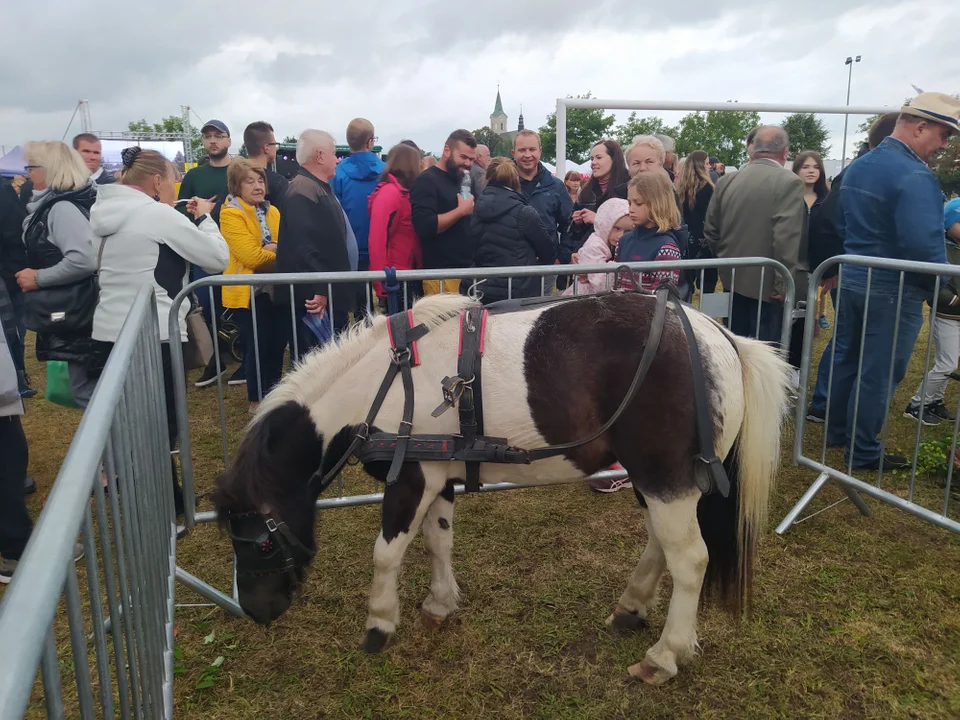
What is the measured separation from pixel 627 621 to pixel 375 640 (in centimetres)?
110

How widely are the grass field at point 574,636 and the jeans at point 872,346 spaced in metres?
0.51

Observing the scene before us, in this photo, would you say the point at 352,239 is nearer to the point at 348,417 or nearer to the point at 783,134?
the point at 348,417

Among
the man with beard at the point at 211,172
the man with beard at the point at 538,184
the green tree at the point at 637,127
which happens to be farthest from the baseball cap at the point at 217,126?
the green tree at the point at 637,127

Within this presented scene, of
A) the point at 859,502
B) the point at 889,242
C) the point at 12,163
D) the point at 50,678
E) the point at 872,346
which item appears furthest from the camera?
the point at 12,163

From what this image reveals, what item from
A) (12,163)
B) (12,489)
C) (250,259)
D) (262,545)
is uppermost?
(12,163)

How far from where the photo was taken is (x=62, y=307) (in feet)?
12.2

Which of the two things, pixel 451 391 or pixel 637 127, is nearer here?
pixel 451 391

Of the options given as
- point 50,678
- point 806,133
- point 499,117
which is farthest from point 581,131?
point 50,678

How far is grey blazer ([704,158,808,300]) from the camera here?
5004 mm

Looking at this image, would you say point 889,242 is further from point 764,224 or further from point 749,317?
point 749,317

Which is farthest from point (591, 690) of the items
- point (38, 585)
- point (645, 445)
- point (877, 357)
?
point (877, 357)

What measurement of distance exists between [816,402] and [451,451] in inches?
163

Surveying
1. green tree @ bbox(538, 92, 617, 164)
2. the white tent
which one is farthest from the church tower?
the white tent

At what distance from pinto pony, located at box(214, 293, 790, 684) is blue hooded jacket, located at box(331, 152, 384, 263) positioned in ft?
13.4
